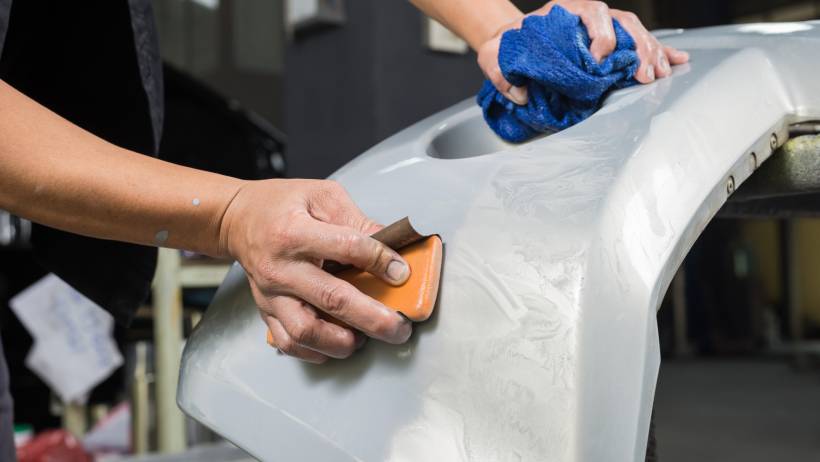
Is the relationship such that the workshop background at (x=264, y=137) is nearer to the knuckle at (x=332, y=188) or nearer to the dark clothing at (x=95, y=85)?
the dark clothing at (x=95, y=85)

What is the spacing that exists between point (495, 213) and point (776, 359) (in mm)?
6164

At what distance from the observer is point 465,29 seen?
0.81 m

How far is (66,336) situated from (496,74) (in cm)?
196

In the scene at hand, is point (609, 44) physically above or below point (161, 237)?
above

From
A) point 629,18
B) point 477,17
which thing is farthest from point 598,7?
point 477,17

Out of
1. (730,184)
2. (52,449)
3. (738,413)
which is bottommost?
(738,413)

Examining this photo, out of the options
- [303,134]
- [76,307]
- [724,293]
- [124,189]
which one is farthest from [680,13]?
[124,189]

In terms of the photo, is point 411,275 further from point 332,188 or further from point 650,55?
point 650,55

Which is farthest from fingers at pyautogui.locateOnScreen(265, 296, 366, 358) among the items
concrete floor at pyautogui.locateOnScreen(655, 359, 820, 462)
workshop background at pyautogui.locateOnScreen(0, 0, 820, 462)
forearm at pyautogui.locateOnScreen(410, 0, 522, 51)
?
concrete floor at pyautogui.locateOnScreen(655, 359, 820, 462)

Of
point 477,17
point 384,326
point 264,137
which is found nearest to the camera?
point 384,326

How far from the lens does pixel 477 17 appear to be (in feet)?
2.60

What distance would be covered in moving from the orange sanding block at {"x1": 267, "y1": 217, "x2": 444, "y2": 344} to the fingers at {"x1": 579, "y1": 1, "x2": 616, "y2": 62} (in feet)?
0.71

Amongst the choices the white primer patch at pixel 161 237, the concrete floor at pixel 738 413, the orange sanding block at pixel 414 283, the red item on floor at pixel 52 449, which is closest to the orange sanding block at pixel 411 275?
the orange sanding block at pixel 414 283

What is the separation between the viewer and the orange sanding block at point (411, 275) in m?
0.49
